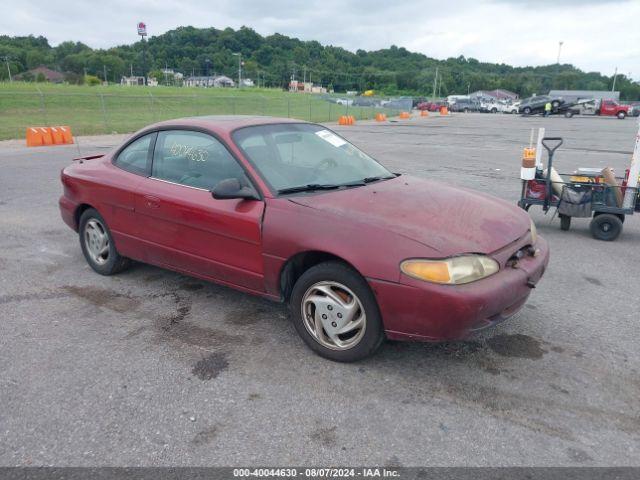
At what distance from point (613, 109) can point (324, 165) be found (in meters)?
52.0

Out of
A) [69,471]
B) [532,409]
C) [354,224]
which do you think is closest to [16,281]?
[69,471]

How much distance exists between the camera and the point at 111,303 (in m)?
4.41

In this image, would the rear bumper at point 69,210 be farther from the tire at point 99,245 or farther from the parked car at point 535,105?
the parked car at point 535,105

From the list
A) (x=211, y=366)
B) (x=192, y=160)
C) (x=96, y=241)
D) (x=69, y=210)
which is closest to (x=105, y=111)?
(x=69, y=210)

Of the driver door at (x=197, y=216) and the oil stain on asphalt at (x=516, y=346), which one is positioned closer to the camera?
the oil stain on asphalt at (x=516, y=346)

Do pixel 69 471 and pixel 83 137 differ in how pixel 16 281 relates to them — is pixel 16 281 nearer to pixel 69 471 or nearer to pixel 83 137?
pixel 69 471

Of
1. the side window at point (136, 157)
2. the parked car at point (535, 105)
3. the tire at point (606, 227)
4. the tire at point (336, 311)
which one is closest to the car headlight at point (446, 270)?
the tire at point (336, 311)

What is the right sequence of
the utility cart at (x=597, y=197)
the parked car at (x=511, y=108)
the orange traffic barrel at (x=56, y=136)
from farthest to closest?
the parked car at (x=511, y=108) → the orange traffic barrel at (x=56, y=136) → the utility cart at (x=597, y=197)

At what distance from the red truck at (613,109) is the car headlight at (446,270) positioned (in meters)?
51.5

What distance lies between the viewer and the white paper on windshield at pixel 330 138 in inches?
178

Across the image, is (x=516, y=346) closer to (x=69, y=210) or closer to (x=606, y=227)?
(x=606, y=227)

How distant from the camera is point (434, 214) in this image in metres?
3.44

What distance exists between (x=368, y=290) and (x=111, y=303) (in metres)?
2.36

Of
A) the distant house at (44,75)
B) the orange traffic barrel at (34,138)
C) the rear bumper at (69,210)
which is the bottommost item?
the orange traffic barrel at (34,138)
